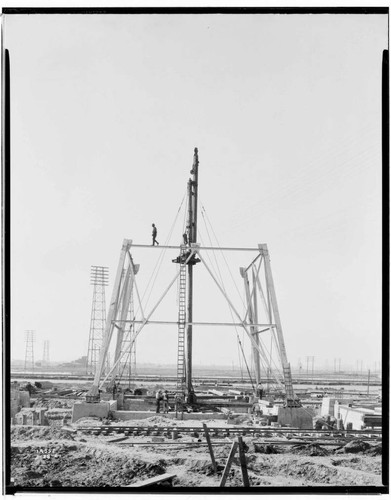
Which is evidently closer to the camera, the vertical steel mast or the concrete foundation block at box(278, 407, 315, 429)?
the concrete foundation block at box(278, 407, 315, 429)

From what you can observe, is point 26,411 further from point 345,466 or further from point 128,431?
point 345,466

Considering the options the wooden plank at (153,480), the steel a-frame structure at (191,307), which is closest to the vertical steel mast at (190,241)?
the steel a-frame structure at (191,307)

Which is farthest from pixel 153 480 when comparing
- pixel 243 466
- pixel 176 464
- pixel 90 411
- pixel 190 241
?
pixel 190 241

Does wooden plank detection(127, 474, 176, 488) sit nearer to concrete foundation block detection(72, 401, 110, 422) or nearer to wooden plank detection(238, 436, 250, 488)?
wooden plank detection(238, 436, 250, 488)

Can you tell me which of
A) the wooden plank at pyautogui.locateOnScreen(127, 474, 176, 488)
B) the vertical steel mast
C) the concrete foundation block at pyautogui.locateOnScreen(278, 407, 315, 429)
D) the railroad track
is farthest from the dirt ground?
the vertical steel mast

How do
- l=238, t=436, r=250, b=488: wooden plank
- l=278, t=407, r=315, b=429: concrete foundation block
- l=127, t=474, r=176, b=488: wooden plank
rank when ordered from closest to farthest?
l=127, t=474, r=176, b=488: wooden plank, l=238, t=436, r=250, b=488: wooden plank, l=278, t=407, r=315, b=429: concrete foundation block

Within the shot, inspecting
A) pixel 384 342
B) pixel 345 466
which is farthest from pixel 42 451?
pixel 384 342
